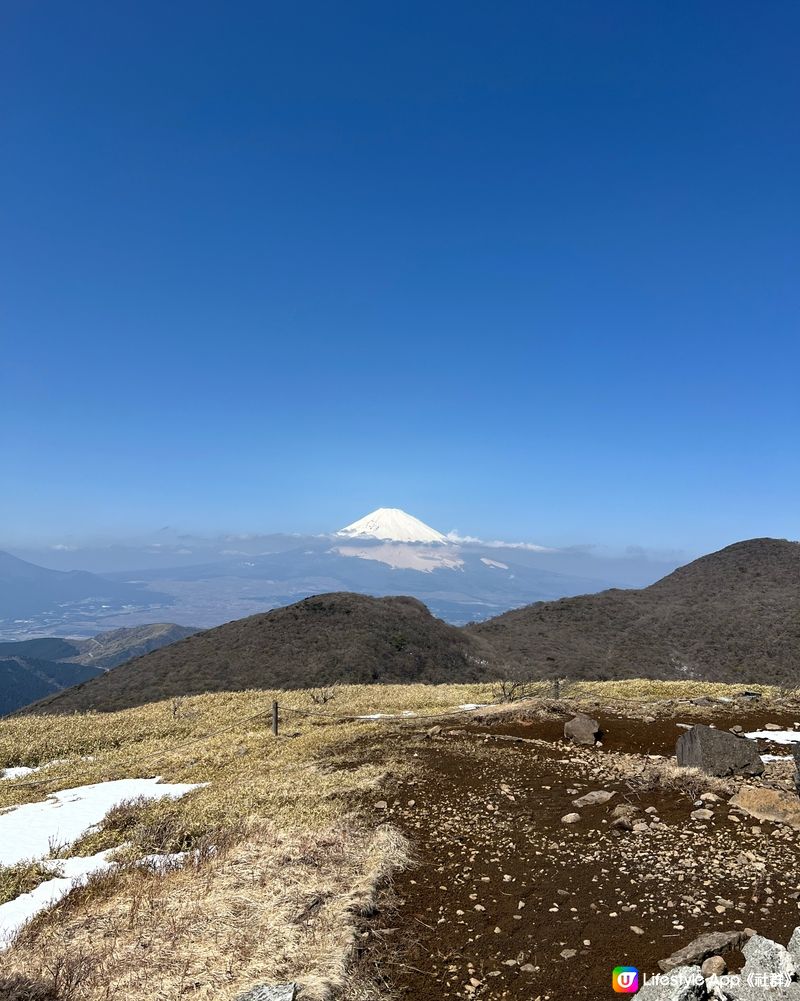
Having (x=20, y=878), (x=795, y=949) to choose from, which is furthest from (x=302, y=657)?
→ (x=795, y=949)

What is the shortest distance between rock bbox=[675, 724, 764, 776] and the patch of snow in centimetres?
396

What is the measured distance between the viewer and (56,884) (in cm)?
886

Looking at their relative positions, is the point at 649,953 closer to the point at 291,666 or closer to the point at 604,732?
the point at 604,732

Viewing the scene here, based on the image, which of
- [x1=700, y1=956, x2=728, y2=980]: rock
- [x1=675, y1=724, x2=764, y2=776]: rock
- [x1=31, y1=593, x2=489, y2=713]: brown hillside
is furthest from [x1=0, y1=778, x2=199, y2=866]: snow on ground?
[x1=31, y1=593, x2=489, y2=713]: brown hillside

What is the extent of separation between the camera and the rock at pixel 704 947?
5582 mm

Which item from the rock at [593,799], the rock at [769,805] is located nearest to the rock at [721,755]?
the rock at [769,805]

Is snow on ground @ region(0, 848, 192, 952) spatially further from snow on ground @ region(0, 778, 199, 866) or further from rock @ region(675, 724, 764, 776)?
rock @ region(675, 724, 764, 776)

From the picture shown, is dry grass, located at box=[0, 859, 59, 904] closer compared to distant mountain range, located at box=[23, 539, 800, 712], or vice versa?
dry grass, located at box=[0, 859, 59, 904]

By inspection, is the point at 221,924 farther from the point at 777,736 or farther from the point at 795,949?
the point at 777,736

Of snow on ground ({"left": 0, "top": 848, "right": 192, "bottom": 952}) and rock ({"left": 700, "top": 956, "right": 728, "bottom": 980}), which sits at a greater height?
rock ({"left": 700, "top": 956, "right": 728, "bottom": 980})

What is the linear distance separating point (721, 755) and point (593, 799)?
309 centimetres

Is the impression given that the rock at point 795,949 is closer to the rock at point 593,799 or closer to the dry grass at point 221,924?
the dry grass at point 221,924

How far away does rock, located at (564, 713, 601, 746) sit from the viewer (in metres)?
14.4

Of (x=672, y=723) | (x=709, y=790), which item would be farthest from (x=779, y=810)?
(x=672, y=723)
